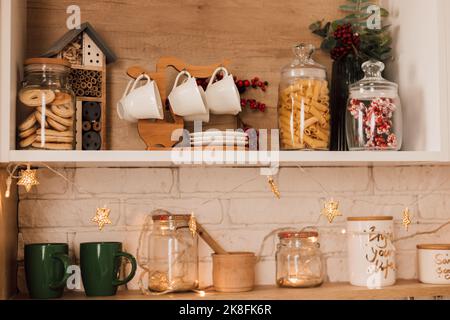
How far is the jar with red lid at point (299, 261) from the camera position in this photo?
149 cm

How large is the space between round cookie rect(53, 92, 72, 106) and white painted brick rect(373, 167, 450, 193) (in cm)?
79

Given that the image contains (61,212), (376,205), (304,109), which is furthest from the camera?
(376,205)

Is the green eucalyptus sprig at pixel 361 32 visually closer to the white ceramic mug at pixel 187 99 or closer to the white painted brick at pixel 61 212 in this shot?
the white ceramic mug at pixel 187 99

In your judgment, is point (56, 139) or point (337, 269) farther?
point (337, 269)

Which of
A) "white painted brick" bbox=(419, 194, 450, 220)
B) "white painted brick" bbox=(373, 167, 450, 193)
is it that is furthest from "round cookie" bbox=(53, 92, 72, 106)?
"white painted brick" bbox=(419, 194, 450, 220)

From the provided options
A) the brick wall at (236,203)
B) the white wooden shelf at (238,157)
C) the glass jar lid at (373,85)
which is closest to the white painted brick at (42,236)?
the brick wall at (236,203)

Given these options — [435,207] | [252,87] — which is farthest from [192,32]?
[435,207]

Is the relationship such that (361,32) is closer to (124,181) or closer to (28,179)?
(124,181)

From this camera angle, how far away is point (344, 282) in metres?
1.59

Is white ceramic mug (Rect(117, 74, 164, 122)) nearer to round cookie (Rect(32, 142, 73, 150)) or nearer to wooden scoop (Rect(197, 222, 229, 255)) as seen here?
round cookie (Rect(32, 142, 73, 150))

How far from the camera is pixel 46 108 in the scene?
52.2 inches

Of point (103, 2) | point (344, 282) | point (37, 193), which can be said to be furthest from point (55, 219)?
point (344, 282)

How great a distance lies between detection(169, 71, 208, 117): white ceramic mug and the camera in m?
1.41

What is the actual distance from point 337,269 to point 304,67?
520 mm
